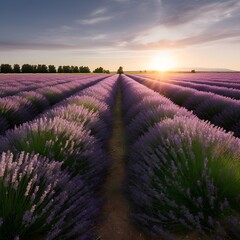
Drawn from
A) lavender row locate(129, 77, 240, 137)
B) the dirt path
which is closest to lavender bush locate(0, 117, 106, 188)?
the dirt path

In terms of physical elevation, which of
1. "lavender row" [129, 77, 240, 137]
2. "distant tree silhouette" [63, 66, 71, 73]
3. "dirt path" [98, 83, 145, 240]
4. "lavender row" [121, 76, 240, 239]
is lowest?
"distant tree silhouette" [63, 66, 71, 73]

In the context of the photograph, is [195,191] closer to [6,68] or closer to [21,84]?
[21,84]

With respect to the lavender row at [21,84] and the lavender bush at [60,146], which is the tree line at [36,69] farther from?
the lavender bush at [60,146]

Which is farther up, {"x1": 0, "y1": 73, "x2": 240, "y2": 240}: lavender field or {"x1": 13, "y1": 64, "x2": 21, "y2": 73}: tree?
{"x1": 0, "y1": 73, "x2": 240, "y2": 240}: lavender field

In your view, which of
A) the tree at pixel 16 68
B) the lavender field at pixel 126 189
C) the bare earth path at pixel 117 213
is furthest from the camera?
the tree at pixel 16 68

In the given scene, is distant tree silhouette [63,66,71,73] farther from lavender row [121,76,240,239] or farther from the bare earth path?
lavender row [121,76,240,239]

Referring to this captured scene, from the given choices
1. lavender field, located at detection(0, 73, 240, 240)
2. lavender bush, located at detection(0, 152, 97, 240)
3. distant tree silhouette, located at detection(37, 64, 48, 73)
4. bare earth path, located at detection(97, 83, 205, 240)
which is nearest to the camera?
lavender bush, located at detection(0, 152, 97, 240)

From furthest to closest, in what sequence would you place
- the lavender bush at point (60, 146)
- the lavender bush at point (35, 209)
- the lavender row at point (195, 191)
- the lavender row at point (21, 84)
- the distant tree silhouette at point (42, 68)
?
the distant tree silhouette at point (42, 68), the lavender row at point (21, 84), the lavender bush at point (60, 146), the lavender row at point (195, 191), the lavender bush at point (35, 209)

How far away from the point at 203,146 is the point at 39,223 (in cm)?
151

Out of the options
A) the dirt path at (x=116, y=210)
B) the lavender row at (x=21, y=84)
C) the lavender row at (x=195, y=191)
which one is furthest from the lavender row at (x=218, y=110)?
the lavender row at (x=21, y=84)

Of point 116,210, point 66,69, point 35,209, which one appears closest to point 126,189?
point 116,210

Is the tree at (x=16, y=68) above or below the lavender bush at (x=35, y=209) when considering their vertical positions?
below

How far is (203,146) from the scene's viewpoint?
98.1 inches

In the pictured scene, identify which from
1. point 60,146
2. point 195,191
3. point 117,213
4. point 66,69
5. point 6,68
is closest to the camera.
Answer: point 195,191
